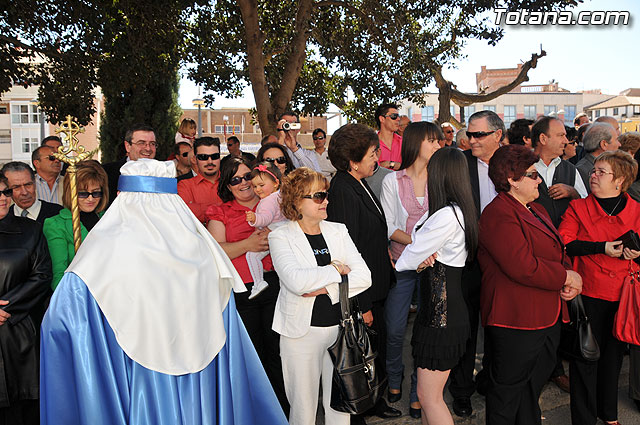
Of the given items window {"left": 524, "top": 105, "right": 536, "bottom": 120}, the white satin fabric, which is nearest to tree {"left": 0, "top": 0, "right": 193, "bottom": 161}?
the white satin fabric

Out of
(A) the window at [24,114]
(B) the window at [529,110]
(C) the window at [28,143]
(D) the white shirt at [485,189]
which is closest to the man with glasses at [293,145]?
(D) the white shirt at [485,189]

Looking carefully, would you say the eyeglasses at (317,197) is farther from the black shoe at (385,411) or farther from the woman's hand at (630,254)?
the woman's hand at (630,254)

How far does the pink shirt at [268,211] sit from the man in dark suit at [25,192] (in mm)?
1873

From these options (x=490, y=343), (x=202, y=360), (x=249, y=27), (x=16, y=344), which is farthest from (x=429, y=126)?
(x=249, y=27)

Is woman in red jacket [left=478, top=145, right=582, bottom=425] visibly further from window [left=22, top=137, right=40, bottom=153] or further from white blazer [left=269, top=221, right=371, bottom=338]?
window [left=22, top=137, right=40, bottom=153]

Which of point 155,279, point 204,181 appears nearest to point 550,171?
point 204,181

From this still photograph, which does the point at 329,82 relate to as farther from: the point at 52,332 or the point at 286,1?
the point at 52,332

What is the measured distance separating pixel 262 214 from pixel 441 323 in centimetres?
148

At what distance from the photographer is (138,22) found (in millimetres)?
8742

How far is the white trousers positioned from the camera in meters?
3.32

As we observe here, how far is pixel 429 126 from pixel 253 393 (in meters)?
2.49

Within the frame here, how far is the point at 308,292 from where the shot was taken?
3.24 metres

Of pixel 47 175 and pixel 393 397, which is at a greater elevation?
pixel 47 175

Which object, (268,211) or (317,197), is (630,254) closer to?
(317,197)
